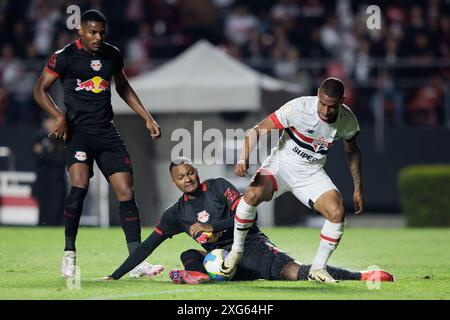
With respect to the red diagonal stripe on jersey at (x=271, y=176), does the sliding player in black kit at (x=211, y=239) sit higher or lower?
lower

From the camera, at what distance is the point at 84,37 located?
935cm

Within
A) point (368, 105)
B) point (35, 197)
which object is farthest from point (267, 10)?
point (35, 197)

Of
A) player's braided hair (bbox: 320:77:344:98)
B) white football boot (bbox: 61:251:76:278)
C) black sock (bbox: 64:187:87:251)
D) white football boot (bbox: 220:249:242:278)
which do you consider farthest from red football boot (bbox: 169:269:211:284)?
player's braided hair (bbox: 320:77:344:98)

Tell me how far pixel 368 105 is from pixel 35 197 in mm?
6159

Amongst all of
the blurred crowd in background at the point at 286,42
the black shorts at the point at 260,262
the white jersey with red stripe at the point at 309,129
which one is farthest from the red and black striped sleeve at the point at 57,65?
the blurred crowd in background at the point at 286,42

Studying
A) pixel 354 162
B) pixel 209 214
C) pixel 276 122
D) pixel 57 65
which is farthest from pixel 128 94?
pixel 354 162

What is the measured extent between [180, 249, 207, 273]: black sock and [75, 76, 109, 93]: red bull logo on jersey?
5.78 ft

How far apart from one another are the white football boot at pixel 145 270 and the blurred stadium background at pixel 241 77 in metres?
8.36

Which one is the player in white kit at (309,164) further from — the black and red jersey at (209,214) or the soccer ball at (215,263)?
the black and red jersey at (209,214)

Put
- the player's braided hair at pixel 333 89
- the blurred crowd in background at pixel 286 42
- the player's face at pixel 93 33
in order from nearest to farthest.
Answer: the player's braided hair at pixel 333 89, the player's face at pixel 93 33, the blurred crowd in background at pixel 286 42

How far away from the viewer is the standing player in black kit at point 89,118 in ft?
30.4

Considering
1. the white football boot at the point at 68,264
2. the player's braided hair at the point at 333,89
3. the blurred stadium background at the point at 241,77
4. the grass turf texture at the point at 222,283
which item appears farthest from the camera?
the blurred stadium background at the point at 241,77

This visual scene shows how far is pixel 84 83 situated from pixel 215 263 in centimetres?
206
